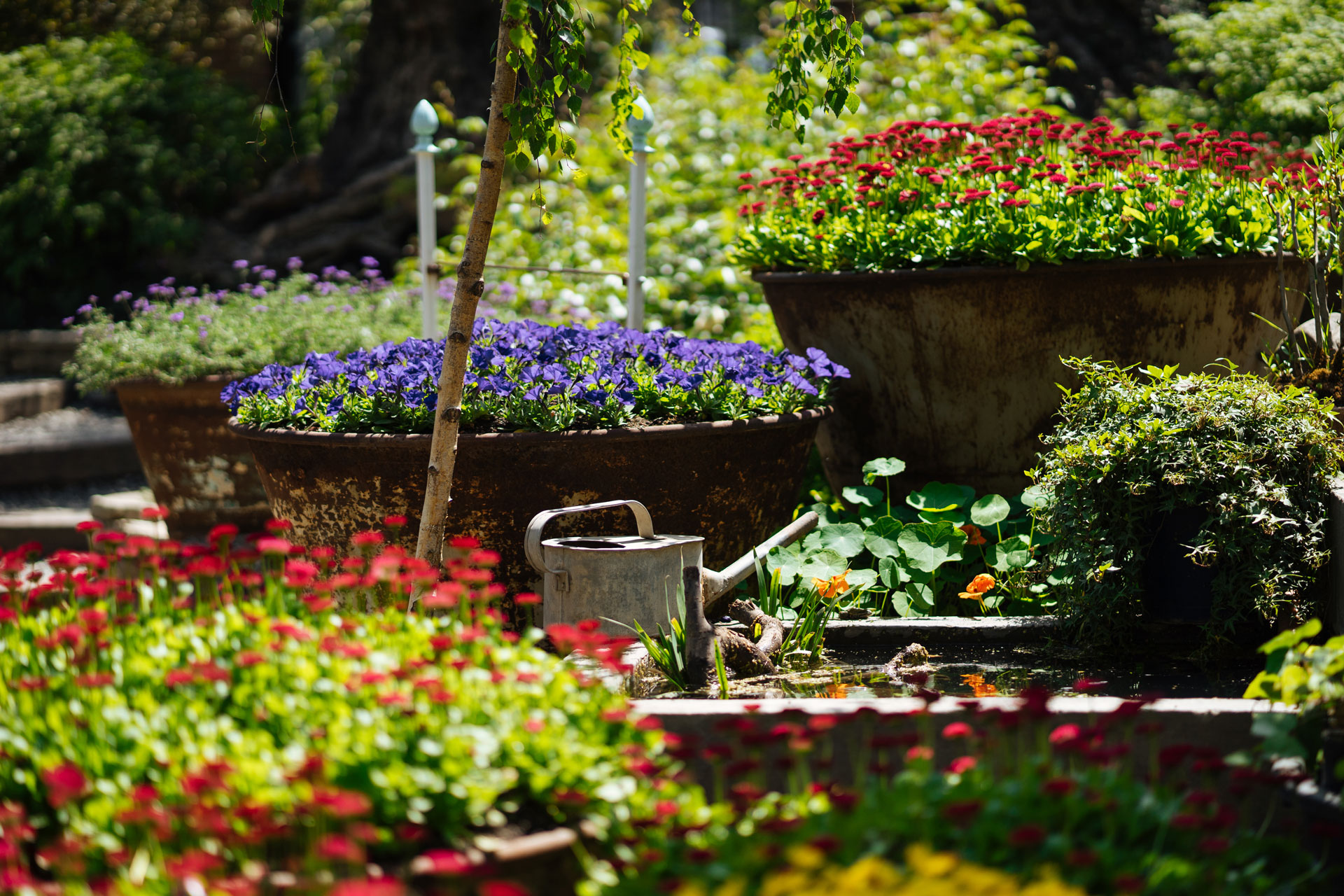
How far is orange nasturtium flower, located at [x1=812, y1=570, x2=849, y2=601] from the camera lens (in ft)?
10.8

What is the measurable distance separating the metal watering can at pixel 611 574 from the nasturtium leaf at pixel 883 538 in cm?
78

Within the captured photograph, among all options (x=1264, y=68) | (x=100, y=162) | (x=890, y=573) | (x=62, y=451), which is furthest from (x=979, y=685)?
(x=100, y=162)

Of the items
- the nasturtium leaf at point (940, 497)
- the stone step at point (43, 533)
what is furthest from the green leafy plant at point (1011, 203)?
the stone step at point (43, 533)

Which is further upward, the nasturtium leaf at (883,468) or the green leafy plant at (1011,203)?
the green leafy plant at (1011,203)

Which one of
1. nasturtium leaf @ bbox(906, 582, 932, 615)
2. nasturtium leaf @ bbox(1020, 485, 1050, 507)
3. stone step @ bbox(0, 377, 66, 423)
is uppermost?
stone step @ bbox(0, 377, 66, 423)

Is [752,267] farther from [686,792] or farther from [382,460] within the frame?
[686,792]

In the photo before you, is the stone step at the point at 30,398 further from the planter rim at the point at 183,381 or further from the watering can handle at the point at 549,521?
the watering can handle at the point at 549,521

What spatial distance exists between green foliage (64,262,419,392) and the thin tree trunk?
2490 mm

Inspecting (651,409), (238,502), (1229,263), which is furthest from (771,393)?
(238,502)

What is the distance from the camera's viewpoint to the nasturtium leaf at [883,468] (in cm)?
377

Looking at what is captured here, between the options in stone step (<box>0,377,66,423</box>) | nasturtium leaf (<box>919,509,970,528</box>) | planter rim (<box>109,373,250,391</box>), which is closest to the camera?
nasturtium leaf (<box>919,509,970,528</box>)

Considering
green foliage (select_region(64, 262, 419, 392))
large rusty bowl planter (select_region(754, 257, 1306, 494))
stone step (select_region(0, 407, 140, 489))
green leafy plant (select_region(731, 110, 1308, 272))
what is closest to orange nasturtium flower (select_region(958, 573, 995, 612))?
large rusty bowl planter (select_region(754, 257, 1306, 494))

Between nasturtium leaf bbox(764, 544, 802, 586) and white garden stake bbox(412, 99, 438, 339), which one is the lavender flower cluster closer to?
nasturtium leaf bbox(764, 544, 802, 586)

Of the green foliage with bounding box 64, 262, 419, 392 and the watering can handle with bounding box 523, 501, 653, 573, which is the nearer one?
the watering can handle with bounding box 523, 501, 653, 573
